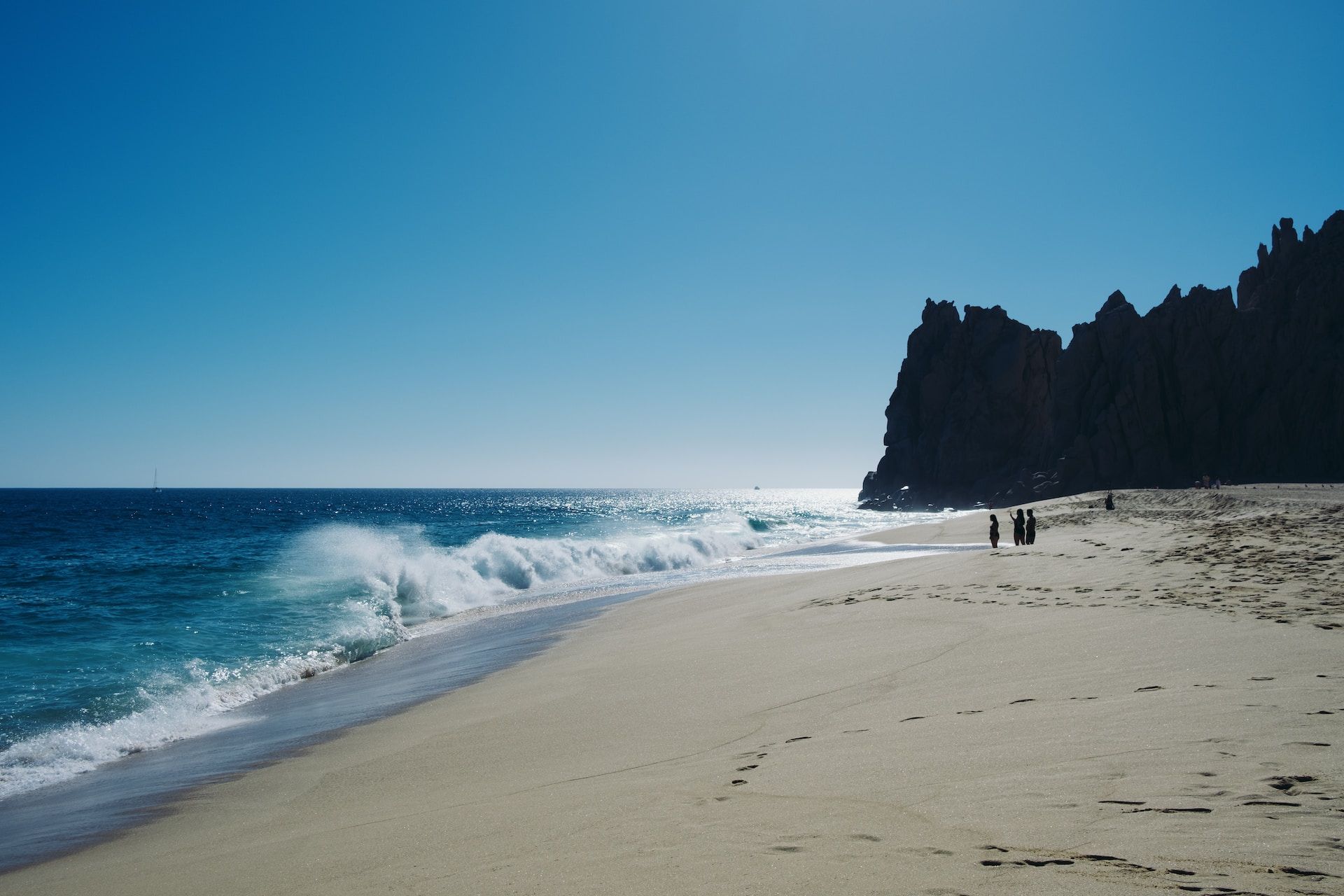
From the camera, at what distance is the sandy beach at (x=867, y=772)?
10.4 feet

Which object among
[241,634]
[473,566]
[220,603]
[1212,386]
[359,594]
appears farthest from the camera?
[1212,386]

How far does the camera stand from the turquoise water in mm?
10602

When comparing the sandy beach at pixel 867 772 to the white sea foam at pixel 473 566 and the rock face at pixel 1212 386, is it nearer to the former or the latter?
the white sea foam at pixel 473 566

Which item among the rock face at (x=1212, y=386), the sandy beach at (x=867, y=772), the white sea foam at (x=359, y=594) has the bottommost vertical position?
the white sea foam at (x=359, y=594)

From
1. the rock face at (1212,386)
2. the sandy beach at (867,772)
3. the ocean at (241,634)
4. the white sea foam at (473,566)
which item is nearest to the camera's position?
the sandy beach at (867,772)

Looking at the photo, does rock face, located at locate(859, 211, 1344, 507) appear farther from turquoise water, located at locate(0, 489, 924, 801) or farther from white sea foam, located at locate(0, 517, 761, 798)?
white sea foam, located at locate(0, 517, 761, 798)

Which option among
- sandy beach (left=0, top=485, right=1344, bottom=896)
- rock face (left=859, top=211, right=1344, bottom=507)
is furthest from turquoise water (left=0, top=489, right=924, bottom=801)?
rock face (left=859, top=211, right=1344, bottom=507)

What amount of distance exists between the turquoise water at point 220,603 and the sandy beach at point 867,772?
4383 millimetres

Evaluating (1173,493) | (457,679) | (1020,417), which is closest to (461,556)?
(457,679)

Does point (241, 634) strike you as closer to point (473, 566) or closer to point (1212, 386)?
point (473, 566)

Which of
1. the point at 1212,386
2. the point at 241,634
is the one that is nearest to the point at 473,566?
the point at 241,634

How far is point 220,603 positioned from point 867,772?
22587 millimetres

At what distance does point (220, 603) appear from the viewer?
21562 mm

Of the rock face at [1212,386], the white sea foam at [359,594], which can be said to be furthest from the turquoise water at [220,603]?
the rock face at [1212,386]
